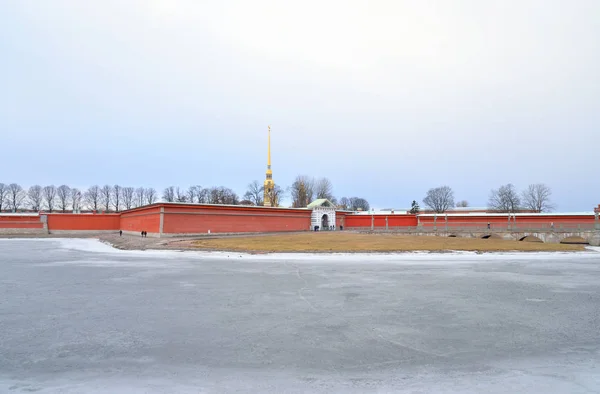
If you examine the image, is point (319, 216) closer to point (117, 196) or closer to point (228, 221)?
point (228, 221)

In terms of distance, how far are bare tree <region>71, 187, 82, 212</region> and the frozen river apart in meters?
97.0

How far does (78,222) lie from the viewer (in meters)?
58.1

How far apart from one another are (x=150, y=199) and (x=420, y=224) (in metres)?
77.1

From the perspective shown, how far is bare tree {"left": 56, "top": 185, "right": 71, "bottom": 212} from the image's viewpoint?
94.1 meters

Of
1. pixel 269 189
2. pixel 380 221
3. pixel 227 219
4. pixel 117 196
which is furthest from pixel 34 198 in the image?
pixel 380 221

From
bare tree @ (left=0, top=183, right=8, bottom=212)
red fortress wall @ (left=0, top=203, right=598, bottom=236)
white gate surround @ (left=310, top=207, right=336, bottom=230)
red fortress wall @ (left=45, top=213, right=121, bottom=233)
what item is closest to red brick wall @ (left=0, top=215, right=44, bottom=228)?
red fortress wall @ (left=0, top=203, right=598, bottom=236)

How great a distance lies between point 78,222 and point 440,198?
83.5 m

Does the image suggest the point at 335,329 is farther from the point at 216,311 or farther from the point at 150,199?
the point at 150,199

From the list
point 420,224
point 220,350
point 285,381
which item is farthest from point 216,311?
point 420,224

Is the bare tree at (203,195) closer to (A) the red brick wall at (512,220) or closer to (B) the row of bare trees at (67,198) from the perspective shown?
(B) the row of bare trees at (67,198)

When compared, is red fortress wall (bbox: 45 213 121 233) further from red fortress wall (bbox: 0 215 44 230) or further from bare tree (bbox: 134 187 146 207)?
bare tree (bbox: 134 187 146 207)

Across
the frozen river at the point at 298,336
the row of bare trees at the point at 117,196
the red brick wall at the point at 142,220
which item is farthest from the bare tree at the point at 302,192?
the frozen river at the point at 298,336

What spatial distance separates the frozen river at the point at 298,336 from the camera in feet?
14.4

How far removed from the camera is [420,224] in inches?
2269
